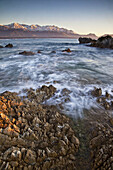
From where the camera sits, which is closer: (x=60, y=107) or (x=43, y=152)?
(x=43, y=152)

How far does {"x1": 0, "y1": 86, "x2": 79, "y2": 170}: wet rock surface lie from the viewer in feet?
4.54

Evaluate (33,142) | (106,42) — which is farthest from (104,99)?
(106,42)

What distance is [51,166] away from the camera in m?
1.42

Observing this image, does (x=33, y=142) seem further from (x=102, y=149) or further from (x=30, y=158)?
(x=102, y=149)

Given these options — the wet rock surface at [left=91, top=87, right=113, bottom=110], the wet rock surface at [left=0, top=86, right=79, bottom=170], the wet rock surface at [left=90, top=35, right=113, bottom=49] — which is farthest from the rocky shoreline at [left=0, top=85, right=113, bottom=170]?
the wet rock surface at [left=90, top=35, right=113, bottom=49]

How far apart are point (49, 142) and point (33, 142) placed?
254 millimetres

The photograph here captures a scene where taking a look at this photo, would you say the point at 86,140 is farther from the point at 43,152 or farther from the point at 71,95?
the point at 71,95

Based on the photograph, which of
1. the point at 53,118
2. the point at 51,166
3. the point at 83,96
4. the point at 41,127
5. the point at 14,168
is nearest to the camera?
the point at 14,168

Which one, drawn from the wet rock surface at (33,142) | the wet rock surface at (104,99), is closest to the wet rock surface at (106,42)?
the wet rock surface at (104,99)

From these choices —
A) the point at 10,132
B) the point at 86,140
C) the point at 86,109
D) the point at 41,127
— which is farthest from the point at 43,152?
the point at 86,109

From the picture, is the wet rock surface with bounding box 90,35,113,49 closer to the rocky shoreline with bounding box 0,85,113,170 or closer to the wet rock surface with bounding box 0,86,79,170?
the rocky shoreline with bounding box 0,85,113,170

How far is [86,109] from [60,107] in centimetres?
70

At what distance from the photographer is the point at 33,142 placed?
1.62 m

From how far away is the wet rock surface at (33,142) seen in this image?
4.54 feet
